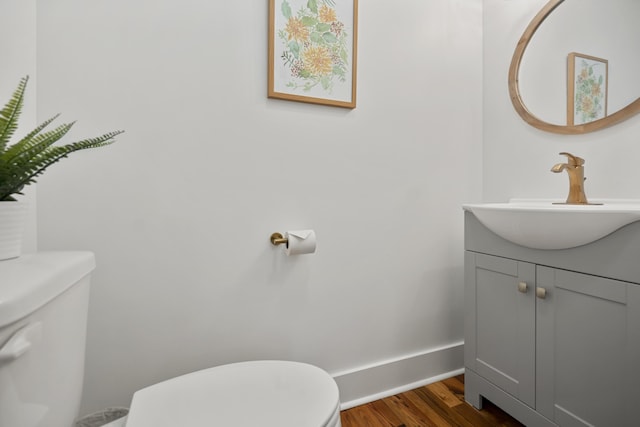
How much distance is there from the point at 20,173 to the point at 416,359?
5.12 ft

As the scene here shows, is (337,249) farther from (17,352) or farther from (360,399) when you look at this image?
(17,352)

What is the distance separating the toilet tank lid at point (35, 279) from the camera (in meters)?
0.46

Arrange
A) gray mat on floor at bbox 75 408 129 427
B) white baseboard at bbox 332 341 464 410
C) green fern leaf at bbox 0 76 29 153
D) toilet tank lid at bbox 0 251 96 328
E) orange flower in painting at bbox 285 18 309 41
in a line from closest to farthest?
toilet tank lid at bbox 0 251 96 328
green fern leaf at bbox 0 76 29 153
gray mat on floor at bbox 75 408 129 427
orange flower in painting at bbox 285 18 309 41
white baseboard at bbox 332 341 464 410

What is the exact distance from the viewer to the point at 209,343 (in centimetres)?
116

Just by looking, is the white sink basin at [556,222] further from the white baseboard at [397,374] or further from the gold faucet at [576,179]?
the white baseboard at [397,374]

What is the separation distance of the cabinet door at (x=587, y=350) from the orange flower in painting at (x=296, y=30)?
119 cm

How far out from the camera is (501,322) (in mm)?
1229

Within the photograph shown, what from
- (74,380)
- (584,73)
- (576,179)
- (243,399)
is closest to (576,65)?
(584,73)

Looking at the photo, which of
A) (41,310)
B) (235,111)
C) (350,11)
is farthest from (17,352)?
(350,11)

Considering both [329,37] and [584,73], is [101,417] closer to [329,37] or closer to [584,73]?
[329,37]

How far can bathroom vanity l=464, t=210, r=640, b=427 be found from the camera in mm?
892

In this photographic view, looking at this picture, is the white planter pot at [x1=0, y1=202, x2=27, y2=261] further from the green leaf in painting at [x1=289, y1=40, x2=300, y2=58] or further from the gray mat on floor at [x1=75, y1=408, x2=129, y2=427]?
the green leaf in painting at [x1=289, y1=40, x2=300, y2=58]

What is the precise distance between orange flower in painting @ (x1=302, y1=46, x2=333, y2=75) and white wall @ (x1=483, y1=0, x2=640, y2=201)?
89 cm

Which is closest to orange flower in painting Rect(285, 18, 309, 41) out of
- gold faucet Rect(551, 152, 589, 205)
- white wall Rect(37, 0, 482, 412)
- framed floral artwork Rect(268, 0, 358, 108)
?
framed floral artwork Rect(268, 0, 358, 108)
